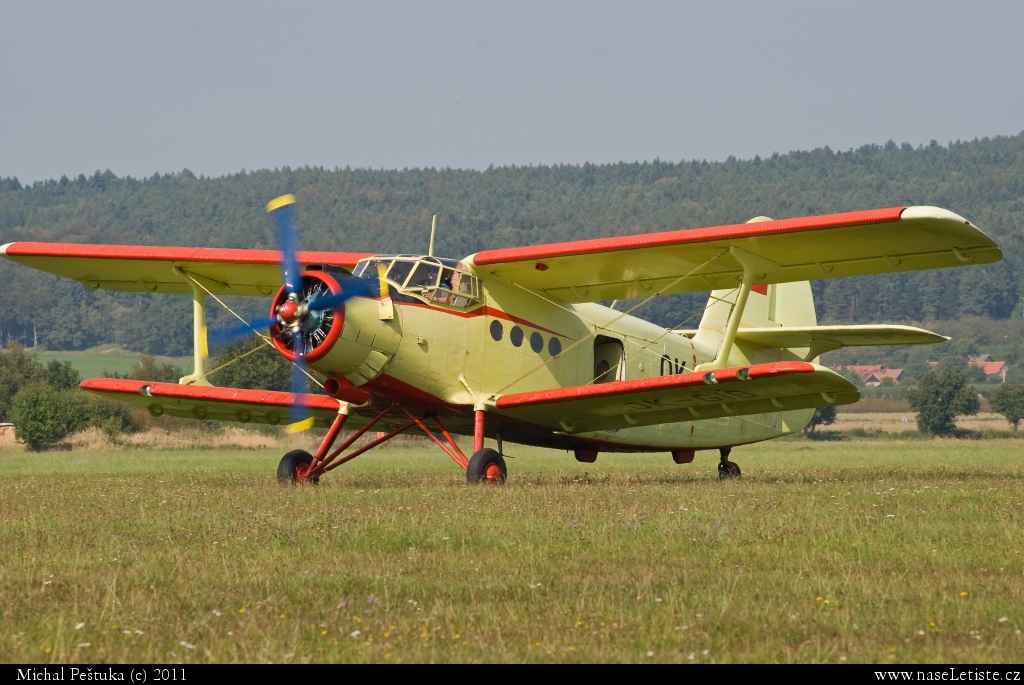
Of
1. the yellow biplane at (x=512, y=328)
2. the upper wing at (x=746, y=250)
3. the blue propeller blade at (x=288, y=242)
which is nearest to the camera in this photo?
the upper wing at (x=746, y=250)

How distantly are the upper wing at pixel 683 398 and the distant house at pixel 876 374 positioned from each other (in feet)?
465

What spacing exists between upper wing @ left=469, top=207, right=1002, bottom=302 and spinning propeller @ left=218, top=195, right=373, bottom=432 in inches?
101

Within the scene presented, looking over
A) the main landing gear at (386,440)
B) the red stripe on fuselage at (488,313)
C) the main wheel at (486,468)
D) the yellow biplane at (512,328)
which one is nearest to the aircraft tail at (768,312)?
the yellow biplane at (512,328)

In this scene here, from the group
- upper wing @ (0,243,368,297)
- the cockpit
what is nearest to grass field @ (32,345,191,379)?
upper wing @ (0,243,368,297)

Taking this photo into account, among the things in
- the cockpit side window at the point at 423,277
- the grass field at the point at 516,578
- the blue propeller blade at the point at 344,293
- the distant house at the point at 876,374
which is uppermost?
the cockpit side window at the point at 423,277

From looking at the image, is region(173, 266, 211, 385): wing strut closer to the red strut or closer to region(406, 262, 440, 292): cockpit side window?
region(406, 262, 440, 292): cockpit side window

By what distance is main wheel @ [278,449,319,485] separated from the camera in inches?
635

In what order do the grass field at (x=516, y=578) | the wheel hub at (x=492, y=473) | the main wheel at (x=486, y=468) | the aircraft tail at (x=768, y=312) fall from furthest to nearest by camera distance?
the aircraft tail at (x=768, y=312), the wheel hub at (x=492, y=473), the main wheel at (x=486, y=468), the grass field at (x=516, y=578)

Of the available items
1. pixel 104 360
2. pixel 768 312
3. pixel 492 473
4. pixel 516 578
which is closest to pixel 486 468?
pixel 492 473

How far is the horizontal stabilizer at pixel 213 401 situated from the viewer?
1692 cm

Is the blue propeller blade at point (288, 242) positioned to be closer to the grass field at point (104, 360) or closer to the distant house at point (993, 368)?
the grass field at point (104, 360)

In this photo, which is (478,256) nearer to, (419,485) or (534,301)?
(534,301)

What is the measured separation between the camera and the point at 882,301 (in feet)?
613
